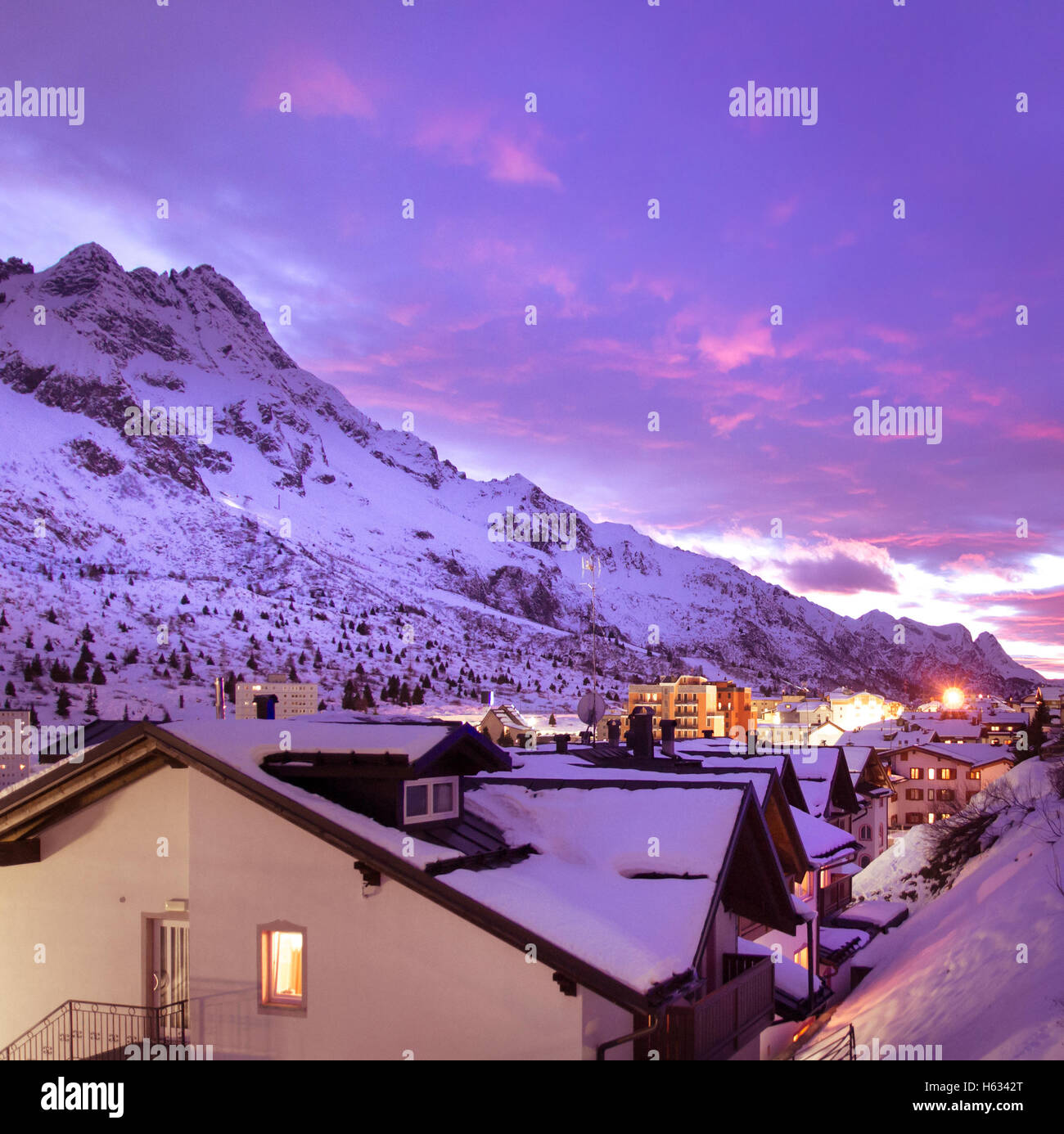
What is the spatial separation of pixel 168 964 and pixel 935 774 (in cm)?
8501

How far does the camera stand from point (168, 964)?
1402 centimetres

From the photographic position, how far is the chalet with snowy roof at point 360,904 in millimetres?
11516

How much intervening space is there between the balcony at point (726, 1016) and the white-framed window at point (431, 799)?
4161 mm

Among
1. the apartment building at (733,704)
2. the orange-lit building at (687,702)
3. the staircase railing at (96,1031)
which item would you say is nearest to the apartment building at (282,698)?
the staircase railing at (96,1031)

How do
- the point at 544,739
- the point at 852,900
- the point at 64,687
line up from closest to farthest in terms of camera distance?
the point at 852,900, the point at 544,739, the point at 64,687

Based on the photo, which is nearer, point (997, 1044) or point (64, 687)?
point (997, 1044)

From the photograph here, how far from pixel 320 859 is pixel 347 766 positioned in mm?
1268

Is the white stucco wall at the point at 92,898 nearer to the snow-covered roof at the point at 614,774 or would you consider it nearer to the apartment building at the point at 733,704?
the snow-covered roof at the point at 614,774

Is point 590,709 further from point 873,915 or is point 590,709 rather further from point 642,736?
point 873,915
